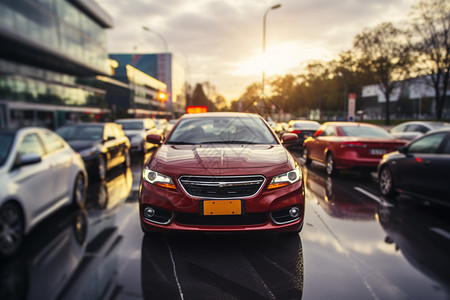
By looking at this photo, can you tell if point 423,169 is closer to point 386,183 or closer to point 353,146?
point 386,183

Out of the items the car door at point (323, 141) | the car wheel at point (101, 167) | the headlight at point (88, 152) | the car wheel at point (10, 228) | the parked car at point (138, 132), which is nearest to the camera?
the car wheel at point (10, 228)

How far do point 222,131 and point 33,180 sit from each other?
248 centimetres

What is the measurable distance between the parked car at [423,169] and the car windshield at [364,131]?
2070 mm

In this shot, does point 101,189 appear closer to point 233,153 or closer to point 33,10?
point 233,153

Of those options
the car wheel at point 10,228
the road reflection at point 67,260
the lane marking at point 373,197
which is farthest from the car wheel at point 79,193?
the lane marking at point 373,197

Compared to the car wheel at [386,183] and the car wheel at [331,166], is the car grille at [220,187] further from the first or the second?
the car wheel at [331,166]

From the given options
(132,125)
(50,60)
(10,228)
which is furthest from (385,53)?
(10,228)

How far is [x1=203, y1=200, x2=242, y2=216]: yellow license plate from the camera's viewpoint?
10.8 ft

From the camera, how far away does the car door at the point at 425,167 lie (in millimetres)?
4957

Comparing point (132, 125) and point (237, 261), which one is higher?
point (132, 125)

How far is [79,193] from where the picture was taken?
5.55 m

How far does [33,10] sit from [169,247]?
91.9 feet

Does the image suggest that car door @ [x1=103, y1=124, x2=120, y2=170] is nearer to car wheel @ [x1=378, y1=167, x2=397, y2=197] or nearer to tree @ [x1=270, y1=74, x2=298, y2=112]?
car wheel @ [x1=378, y1=167, x2=397, y2=197]

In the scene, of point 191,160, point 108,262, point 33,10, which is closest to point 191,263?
point 108,262
